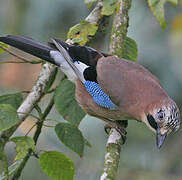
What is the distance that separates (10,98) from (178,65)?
244cm

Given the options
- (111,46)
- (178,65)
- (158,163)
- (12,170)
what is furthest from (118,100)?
(158,163)

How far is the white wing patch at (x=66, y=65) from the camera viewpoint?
13.2ft

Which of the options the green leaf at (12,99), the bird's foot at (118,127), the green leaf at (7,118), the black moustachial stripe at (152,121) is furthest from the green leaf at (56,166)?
the black moustachial stripe at (152,121)

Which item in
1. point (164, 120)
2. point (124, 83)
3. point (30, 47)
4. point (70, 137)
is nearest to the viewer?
point (70, 137)

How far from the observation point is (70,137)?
330 cm

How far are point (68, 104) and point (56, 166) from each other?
0.72 metres

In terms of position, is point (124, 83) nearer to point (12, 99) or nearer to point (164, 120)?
point (164, 120)

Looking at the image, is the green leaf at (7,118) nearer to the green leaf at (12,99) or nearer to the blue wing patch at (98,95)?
the green leaf at (12,99)

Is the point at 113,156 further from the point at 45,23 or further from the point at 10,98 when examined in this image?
the point at 45,23

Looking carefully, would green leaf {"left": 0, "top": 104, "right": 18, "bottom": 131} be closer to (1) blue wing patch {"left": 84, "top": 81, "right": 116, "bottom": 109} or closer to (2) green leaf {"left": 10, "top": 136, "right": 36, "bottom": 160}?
(2) green leaf {"left": 10, "top": 136, "right": 36, "bottom": 160}

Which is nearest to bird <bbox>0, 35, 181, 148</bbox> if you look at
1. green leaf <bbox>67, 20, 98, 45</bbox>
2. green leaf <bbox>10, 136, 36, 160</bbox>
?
green leaf <bbox>67, 20, 98, 45</bbox>

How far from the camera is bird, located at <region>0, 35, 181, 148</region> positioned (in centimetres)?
385

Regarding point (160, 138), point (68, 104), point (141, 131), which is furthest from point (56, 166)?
point (141, 131)

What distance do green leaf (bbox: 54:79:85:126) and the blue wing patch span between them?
251mm
